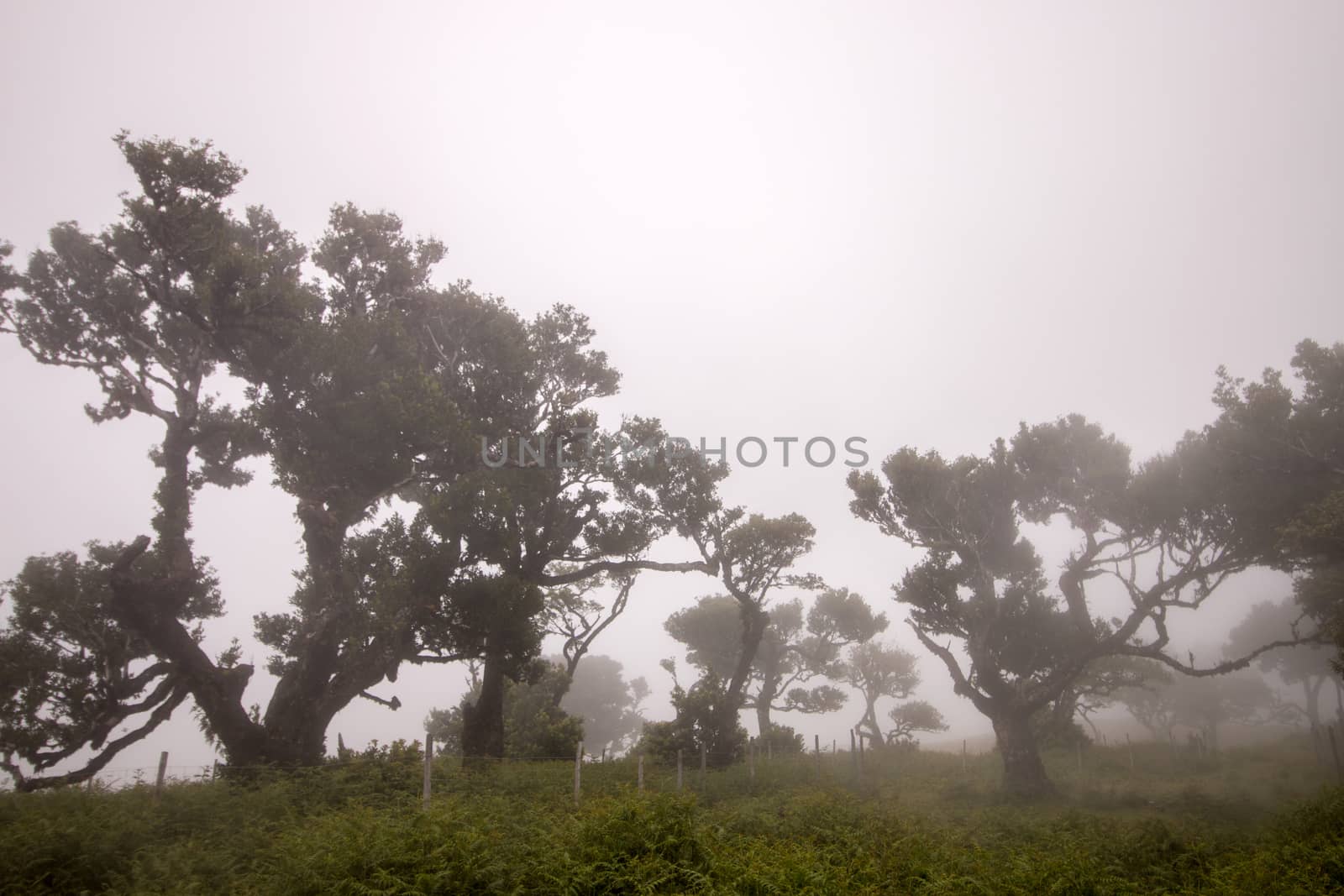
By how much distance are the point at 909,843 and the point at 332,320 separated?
979 inches

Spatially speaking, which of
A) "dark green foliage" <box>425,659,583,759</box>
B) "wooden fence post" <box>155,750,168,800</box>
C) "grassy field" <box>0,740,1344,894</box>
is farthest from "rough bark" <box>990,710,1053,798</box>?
"wooden fence post" <box>155,750,168,800</box>

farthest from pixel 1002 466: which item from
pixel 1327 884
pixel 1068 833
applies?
pixel 1327 884

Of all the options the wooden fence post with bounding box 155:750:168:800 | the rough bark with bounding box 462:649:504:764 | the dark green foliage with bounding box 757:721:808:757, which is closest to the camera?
the wooden fence post with bounding box 155:750:168:800

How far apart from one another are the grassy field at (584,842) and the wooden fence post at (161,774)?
16 centimetres

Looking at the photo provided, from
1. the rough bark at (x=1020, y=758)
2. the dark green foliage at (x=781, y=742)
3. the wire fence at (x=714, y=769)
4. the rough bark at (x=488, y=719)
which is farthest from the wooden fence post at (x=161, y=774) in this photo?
the rough bark at (x=1020, y=758)

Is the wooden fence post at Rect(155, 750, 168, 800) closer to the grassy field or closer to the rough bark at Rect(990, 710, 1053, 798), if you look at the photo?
the grassy field

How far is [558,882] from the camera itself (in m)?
8.94

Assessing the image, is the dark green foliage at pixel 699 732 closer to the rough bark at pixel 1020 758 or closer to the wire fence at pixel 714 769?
the wire fence at pixel 714 769

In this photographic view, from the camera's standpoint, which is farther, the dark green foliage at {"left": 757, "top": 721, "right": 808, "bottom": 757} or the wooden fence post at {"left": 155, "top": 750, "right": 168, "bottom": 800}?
the dark green foliage at {"left": 757, "top": 721, "right": 808, "bottom": 757}

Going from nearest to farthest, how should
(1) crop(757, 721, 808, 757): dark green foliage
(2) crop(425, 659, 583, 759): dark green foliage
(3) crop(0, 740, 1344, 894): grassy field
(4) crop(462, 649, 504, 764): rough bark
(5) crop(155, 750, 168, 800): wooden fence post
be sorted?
1. (3) crop(0, 740, 1344, 894): grassy field
2. (5) crop(155, 750, 168, 800): wooden fence post
3. (4) crop(462, 649, 504, 764): rough bark
4. (2) crop(425, 659, 583, 759): dark green foliage
5. (1) crop(757, 721, 808, 757): dark green foliage

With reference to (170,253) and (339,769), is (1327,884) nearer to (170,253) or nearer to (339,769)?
(339,769)

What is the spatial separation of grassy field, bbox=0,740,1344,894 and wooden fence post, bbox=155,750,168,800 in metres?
0.16

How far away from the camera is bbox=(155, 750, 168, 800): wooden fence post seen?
14334mm

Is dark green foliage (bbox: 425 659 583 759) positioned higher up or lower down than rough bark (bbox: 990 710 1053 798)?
higher up
